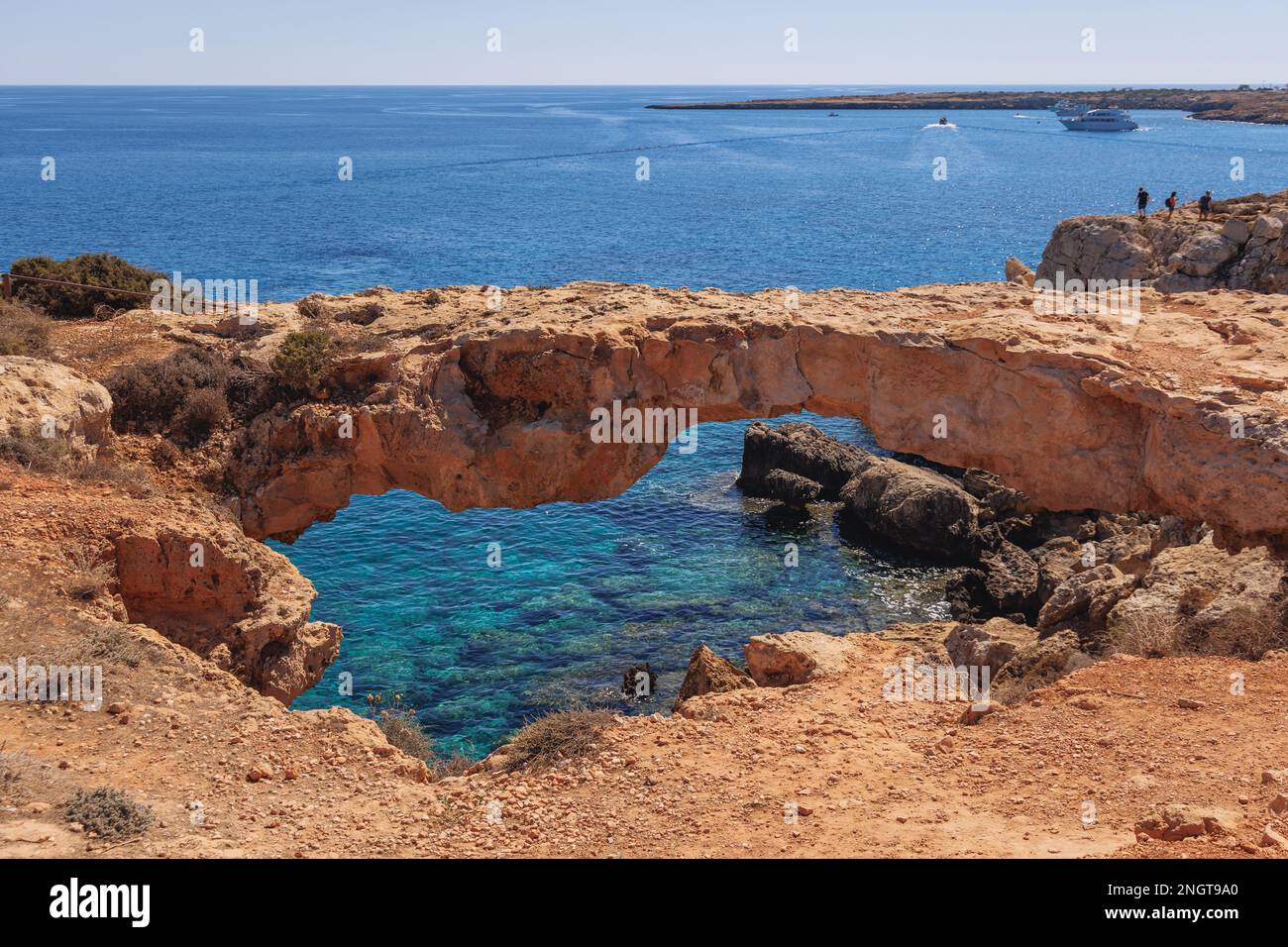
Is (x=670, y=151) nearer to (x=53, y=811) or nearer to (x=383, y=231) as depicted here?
(x=383, y=231)

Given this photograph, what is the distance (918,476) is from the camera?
32.4 meters

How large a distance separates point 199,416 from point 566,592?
42.7 ft

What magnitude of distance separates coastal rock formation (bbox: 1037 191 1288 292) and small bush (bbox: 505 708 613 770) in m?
29.7

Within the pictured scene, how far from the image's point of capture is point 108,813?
361 inches

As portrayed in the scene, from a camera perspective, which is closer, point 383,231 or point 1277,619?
point 1277,619

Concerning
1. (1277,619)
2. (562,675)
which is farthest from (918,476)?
(1277,619)

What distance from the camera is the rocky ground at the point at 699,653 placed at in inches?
401

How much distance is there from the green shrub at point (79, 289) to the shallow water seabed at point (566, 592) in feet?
29.7

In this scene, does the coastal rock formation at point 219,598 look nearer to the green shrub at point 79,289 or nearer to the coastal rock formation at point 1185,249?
the green shrub at point 79,289

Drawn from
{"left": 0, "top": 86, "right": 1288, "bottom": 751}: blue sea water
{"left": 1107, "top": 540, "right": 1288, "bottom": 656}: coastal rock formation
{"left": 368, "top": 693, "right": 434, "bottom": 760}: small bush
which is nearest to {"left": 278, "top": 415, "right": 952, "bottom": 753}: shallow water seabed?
{"left": 0, "top": 86, "right": 1288, "bottom": 751}: blue sea water

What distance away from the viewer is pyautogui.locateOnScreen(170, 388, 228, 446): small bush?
17.4m

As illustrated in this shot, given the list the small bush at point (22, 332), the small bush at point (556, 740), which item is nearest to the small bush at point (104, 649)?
the small bush at point (556, 740)

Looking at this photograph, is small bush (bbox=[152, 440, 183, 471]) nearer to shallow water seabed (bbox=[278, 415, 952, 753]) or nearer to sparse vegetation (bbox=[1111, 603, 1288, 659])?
shallow water seabed (bbox=[278, 415, 952, 753])

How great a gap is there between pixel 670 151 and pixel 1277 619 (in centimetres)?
12851
